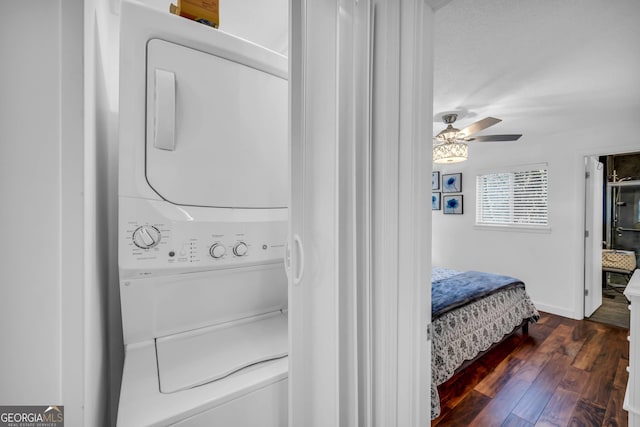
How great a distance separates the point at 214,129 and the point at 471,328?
2475 mm

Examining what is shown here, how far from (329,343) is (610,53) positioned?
2482 millimetres

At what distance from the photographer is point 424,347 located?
0.71 m

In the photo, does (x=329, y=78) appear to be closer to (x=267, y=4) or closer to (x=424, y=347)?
(x=424, y=347)

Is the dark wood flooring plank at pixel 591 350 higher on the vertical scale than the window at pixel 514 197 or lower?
lower

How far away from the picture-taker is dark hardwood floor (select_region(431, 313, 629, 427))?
1.87 m

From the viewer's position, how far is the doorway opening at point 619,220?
4773 millimetres

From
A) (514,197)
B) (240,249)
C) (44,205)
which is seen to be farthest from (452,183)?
(44,205)

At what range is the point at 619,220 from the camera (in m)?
5.31

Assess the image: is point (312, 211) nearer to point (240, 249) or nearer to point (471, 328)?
point (240, 249)

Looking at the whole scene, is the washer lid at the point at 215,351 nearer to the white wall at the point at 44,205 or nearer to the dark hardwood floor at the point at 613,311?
the white wall at the point at 44,205

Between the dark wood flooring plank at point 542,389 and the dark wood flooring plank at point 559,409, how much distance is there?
0.03 meters

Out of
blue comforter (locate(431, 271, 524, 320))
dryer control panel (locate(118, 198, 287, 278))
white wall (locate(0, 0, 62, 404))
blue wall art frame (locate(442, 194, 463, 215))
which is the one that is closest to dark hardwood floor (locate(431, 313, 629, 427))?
blue comforter (locate(431, 271, 524, 320))

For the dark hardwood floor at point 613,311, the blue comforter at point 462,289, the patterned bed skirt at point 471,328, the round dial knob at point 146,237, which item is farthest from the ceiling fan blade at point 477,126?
the dark hardwood floor at point 613,311

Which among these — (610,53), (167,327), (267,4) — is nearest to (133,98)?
(167,327)
